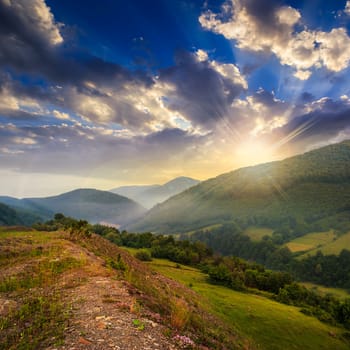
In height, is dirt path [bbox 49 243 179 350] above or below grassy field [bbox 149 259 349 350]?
above

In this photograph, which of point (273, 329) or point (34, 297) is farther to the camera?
point (273, 329)

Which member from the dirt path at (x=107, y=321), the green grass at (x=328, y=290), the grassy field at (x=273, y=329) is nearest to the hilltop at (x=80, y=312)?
the dirt path at (x=107, y=321)

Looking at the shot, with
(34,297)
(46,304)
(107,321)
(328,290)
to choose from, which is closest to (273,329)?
(107,321)

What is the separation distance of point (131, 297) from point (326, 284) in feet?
670

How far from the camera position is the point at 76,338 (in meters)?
6.97

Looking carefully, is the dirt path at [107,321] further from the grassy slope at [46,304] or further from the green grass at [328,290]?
the green grass at [328,290]

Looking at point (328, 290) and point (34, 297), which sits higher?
point (34, 297)

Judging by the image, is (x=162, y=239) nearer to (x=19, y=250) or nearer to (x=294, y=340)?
(x=294, y=340)

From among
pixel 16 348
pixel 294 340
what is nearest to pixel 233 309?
pixel 294 340

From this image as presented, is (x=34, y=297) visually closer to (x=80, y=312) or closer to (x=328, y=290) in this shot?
(x=80, y=312)

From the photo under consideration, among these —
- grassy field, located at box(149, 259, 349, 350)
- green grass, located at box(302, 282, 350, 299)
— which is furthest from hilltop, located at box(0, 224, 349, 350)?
green grass, located at box(302, 282, 350, 299)

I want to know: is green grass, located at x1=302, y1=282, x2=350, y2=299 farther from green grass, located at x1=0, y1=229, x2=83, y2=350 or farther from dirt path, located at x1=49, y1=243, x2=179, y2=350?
green grass, located at x1=0, y1=229, x2=83, y2=350

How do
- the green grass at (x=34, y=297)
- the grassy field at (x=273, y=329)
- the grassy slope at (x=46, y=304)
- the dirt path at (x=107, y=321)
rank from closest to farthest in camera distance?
the dirt path at (x=107, y=321), the green grass at (x=34, y=297), the grassy slope at (x=46, y=304), the grassy field at (x=273, y=329)

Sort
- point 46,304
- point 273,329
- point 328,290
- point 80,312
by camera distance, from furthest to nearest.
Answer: point 328,290
point 273,329
point 46,304
point 80,312
